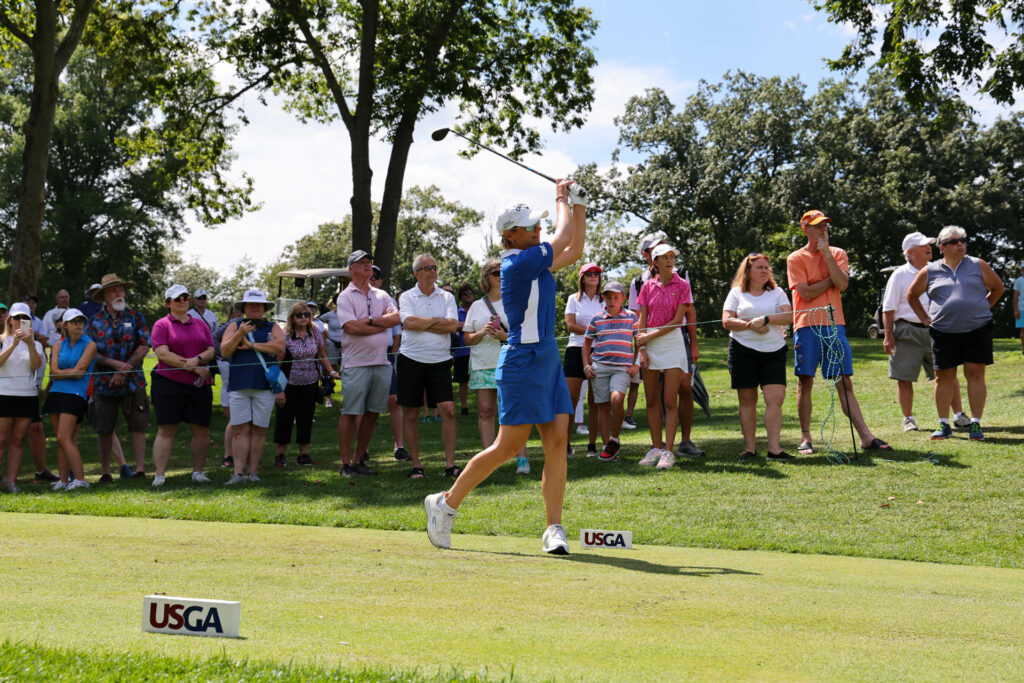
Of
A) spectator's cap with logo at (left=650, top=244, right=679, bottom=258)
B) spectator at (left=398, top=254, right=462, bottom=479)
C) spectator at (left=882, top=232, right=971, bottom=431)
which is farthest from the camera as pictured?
spectator at (left=882, top=232, right=971, bottom=431)

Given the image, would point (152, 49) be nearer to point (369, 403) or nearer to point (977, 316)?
point (369, 403)

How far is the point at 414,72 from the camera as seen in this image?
23734mm

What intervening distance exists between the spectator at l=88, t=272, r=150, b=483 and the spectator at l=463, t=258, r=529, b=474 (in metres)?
4.00

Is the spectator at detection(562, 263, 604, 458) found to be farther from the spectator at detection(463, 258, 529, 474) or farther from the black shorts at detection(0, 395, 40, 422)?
the black shorts at detection(0, 395, 40, 422)

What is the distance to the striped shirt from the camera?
38.0 feet

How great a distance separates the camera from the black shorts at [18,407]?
11406 mm

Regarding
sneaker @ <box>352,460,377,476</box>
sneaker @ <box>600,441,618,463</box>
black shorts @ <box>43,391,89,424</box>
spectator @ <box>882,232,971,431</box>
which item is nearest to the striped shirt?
sneaker @ <box>600,441,618,463</box>

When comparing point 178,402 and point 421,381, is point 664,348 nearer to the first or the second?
point 421,381

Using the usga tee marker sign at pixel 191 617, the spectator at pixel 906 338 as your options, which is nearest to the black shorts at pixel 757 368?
the spectator at pixel 906 338

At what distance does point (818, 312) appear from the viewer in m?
10.7

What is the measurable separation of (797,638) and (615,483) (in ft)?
19.8

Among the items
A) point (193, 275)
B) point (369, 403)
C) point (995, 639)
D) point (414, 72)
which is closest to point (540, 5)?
point (414, 72)

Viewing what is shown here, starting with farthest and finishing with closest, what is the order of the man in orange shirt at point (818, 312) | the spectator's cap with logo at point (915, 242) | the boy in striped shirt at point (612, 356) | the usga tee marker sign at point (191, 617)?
1. the spectator's cap with logo at point (915, 242)
2. the boy in striped shirt at point (612, 356)
3. the man in orange shirt at point (818, 312)
4. the usga tee marker sign at point (191, 617)

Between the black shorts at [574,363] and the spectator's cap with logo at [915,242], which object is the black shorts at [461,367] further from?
the spectator's cap with logo at [915,242]
